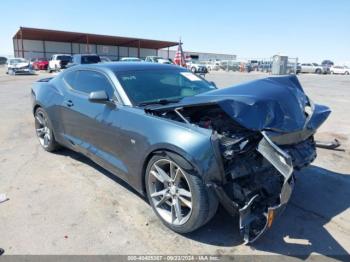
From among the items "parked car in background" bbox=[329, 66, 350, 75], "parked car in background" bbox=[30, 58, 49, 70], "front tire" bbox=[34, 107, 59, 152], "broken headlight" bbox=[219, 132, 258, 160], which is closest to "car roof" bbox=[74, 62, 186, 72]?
"front tire" bbox=[34, 107, 59, 152]

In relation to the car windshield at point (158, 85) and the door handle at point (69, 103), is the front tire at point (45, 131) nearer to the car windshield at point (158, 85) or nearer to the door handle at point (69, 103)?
the door handle at point (69, 103)

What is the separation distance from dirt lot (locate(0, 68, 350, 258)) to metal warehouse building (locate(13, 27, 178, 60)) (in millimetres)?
46540

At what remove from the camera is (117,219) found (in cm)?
357

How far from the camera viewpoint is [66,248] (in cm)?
307

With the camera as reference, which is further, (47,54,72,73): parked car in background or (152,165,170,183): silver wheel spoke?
(47,54,72,73): parked car in background

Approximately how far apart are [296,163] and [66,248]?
2423 mm

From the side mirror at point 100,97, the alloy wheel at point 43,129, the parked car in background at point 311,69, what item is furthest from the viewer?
the parked car in background at point 311,69

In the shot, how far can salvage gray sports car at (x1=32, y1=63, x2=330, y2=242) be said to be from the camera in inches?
115

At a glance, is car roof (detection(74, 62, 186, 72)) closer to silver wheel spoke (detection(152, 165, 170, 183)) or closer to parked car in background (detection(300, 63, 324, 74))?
silver wheel spoke (detection(152, 165, 170, 183))

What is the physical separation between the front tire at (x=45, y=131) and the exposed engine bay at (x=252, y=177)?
9.77ft

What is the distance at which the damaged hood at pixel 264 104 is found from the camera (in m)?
3.16

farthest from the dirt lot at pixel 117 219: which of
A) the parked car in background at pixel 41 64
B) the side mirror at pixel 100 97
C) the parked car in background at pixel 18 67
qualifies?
the parked car in background at pixel 41 64

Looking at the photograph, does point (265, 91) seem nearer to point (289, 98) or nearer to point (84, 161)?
point (289, 98)

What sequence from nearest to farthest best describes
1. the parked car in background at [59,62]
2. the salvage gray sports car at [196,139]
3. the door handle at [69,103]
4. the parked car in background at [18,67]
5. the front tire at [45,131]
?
the salvage gray sports car at [196,139] < the door handle at [69,103] < the front tire at [45,131] < the parked car in background at [18,67] < the parked car in background at [59,62]
